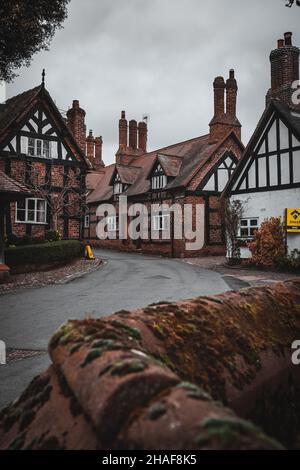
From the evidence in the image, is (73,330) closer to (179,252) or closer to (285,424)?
(285,424)

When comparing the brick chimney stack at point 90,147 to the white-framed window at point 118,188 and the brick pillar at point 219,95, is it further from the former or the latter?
the brick pillar at point 219,95

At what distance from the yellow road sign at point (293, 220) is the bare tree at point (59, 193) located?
11664 millimetres

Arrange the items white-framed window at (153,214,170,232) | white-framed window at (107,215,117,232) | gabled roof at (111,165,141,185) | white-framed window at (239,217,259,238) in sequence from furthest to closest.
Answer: white-framed window at (107,215,117,232) → gabled roof at (111,165,141,185) → white-framed window at (153,214,170,232) → white-framed window at (239,217,259,238)

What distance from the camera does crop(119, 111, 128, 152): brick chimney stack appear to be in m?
38.5

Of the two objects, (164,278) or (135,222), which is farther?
(135,222)

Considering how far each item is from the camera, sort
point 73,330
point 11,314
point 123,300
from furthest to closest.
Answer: point 123,300
point 11,314
point 73,330

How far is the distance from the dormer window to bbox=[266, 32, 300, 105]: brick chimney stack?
9.92 meters

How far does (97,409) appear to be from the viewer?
3.41 feet

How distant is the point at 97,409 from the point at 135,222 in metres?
30.7

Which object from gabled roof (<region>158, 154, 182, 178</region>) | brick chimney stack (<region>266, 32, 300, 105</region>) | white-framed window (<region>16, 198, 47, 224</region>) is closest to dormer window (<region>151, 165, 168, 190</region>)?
gabled roof (<region>158, 154, 182, 178</region>)

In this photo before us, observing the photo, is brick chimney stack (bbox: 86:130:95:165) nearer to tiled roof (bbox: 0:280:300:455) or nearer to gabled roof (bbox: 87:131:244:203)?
gabled roof (bbox: 87:131:244:203)

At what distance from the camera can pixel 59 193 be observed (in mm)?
21516
